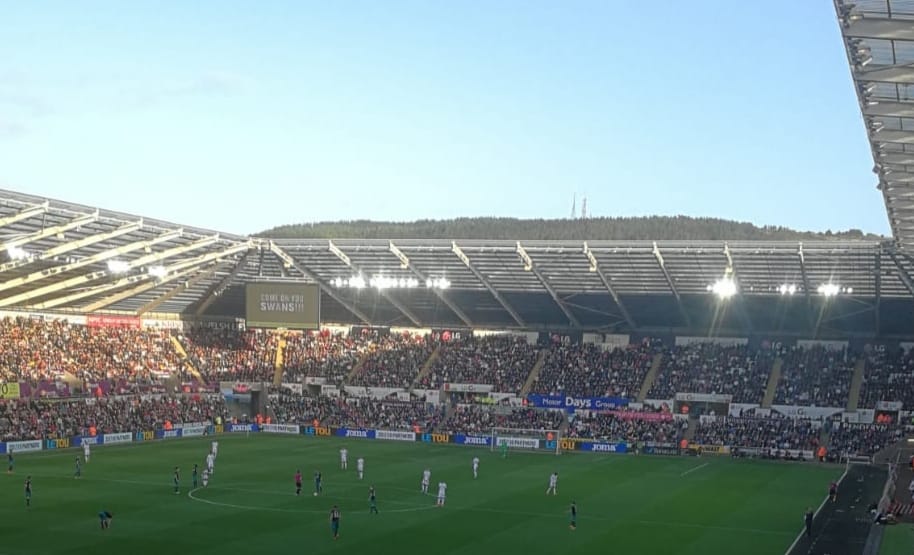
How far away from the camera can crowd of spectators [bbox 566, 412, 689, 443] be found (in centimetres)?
6606

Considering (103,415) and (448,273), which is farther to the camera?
(448,273)

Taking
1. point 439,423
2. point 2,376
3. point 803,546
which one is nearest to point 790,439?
point 439,423

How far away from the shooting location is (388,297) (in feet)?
262

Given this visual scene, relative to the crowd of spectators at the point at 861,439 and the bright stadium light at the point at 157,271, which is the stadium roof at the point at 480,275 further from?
the crowd of spectators at the point at 861,439

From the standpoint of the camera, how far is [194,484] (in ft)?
151

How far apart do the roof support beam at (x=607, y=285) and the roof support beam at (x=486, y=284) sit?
27.7ft

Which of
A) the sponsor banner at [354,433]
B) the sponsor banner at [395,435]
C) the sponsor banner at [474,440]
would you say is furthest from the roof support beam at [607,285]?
the sponsor banner at [354,433]

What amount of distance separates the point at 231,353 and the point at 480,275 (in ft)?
86.6

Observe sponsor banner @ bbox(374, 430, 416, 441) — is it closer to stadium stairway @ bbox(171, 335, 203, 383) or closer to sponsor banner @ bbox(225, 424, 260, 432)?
sponsor banner @ bbox(225, 424, 260, 432)

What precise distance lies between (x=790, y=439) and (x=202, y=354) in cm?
4769

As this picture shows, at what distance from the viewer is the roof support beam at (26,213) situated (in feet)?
162

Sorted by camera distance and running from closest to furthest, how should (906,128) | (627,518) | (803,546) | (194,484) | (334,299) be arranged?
(906,128), (803,546), (627,518), (194,484), (334,299)

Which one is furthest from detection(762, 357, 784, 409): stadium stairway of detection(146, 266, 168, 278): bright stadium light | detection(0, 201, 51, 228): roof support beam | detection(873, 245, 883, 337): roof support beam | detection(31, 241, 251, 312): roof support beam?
detection(0, 201, 51, 228): roof support beam

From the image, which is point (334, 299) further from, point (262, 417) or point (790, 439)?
point (790, 439)
